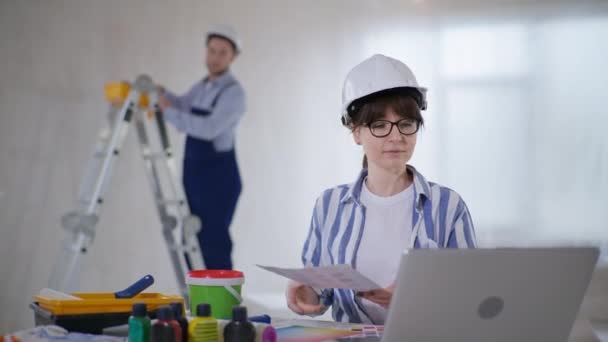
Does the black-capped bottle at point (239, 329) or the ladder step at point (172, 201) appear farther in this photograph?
the ladder step at point (172, 201)

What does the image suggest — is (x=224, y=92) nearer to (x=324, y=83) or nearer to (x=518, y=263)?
(x=324, y=83)

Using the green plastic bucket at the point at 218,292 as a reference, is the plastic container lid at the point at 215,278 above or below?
above

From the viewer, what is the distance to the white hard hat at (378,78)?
61.0 inches

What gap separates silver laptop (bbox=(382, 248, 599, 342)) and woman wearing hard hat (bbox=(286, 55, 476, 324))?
47cm

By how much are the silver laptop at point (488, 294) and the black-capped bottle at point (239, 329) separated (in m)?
0.20

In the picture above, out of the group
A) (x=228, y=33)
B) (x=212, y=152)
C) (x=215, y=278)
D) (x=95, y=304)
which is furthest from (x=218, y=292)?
(x=228, y=33)

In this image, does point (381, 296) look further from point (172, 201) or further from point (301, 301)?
point (172, 201)

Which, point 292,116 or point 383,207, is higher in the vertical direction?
point 292,116

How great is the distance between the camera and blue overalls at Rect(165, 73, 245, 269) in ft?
A: 12.8

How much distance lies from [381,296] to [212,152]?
266 centimetres

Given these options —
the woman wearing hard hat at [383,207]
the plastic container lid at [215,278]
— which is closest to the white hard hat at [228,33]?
the woman wearing hard hat at [383,207]

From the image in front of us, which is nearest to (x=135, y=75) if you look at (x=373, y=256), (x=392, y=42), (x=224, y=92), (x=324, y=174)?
(x=224, y=92)

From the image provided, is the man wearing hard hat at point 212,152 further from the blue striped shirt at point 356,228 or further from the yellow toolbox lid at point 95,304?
the yellow toolbox lid at point 95,304

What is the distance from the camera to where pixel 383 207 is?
1.64m
